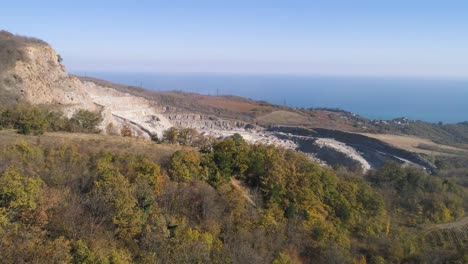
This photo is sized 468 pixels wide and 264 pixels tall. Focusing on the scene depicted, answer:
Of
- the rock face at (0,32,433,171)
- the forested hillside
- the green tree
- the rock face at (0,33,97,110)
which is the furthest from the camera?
the rock face at (0,32,433,171)

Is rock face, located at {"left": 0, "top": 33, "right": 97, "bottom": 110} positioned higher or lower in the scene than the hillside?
higher

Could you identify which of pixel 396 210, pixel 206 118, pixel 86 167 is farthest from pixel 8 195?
pixel 206 118

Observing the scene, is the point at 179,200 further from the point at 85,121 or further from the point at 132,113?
the point at 132,113

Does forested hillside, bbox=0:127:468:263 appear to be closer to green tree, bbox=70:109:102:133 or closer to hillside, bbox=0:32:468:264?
hillside, bbox=0:32:468:264

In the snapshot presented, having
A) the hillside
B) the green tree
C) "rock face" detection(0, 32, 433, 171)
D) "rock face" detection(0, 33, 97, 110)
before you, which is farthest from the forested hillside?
"rock face" detection(0, 32, 433, 171)

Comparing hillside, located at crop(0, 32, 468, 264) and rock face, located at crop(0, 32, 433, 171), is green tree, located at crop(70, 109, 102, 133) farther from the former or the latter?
rock face, located at crop(0, 32, 433, 171)

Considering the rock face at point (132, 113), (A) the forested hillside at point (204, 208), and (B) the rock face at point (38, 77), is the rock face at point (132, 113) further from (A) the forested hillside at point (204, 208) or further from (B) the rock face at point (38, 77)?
(A) the forested hillside at point (204, 208)

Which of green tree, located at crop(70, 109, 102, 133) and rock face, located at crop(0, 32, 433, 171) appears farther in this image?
rock face, located at crop(0, 32, 433, 171)

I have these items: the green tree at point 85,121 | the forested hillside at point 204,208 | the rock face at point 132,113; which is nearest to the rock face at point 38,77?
the rock face at point 132,113

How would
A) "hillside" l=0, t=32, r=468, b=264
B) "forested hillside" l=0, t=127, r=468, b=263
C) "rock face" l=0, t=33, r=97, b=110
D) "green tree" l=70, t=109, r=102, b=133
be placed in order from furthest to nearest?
"rock face" l=0, t=33, r=97, b=110 → "green tree" l=70, t=109, r=102, b=133 → "hillside" l=0, t=32, r=468, b=264 → "forested hillside" l=0, t=127, r=468, b=263
